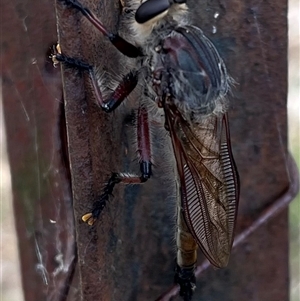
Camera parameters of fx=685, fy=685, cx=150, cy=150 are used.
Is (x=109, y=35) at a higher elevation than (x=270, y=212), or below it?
higher

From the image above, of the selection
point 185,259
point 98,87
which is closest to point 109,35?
point 98,87

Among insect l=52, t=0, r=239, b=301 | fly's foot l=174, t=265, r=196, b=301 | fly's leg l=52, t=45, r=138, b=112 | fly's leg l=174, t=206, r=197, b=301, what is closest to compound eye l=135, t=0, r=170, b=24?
insect l=52, t=0, r=239, b=301

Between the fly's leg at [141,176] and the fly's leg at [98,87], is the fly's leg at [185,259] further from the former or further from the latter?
the fly's leg at [98,87]

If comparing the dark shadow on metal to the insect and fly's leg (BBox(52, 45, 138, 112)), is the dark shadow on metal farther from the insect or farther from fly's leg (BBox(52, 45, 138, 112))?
fly's leg (BBox(52, 45, 138, 112))

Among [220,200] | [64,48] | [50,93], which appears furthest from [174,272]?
[64,48]

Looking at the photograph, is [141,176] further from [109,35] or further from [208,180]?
[109,35]

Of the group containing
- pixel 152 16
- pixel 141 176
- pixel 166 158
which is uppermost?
pixel 152 16

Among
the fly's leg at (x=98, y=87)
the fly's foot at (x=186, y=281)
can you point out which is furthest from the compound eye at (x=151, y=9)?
the fly's foot at (x=186, y=281)
